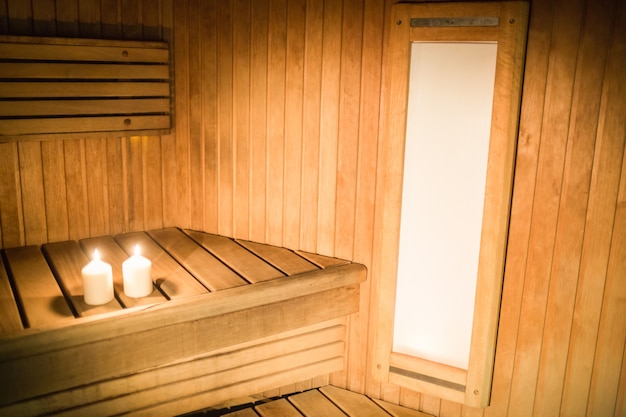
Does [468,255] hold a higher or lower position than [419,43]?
lower

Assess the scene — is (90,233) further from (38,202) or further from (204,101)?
(204,101)

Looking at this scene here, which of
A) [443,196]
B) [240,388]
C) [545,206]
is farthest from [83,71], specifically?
[545,206]

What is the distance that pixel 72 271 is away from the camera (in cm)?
272

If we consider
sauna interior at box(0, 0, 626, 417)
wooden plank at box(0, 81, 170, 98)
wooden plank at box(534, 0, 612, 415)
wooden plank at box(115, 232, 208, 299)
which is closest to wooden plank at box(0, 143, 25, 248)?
sauna interior at box(0, 0, 626, 417)

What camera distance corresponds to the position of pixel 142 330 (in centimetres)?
235

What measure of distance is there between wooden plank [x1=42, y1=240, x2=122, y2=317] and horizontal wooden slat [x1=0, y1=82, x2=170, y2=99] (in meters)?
0.78

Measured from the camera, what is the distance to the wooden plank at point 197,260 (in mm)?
2664

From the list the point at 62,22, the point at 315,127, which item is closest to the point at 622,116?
the point at 315,127

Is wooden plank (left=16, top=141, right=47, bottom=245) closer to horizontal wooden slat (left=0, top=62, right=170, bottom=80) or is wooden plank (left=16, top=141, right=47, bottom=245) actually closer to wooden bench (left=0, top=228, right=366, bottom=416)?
wooden bench (left=0, top=228, right=366, bottom=416)

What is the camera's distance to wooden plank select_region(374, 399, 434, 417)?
9.52 ft

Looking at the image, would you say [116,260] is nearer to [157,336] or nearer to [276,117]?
[157,336]

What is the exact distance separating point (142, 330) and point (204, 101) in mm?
1360

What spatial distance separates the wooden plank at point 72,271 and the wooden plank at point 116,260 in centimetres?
4

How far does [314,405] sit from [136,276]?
1161 mm
